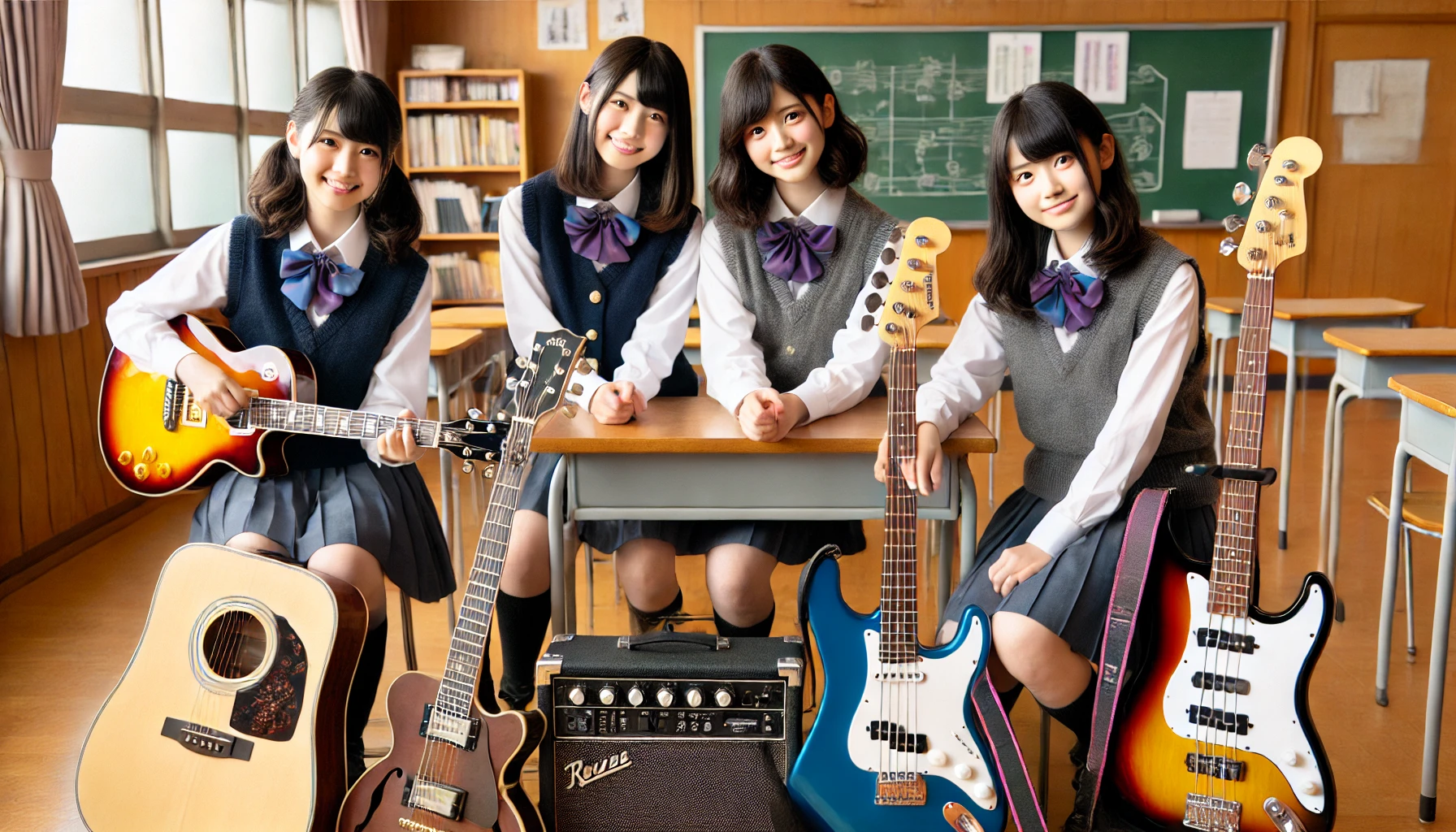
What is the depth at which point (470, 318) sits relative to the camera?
13.7 ft

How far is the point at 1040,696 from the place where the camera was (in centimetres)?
171

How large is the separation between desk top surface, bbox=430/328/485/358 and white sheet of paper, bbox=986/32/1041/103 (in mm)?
3529

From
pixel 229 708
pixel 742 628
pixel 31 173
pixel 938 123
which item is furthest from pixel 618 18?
pixel 229 708

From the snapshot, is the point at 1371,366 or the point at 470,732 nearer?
the point at 470,732

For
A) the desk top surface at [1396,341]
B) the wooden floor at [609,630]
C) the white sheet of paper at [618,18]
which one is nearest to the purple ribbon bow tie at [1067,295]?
the wooden floor at [609,630]

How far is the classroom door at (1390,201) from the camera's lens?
20.0ft

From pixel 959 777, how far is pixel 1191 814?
0.34 metres

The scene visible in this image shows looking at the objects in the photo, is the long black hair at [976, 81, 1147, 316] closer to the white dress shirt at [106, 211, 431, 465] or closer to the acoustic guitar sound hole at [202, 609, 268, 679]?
the white dress shirt at [106, 211, 431, 465]

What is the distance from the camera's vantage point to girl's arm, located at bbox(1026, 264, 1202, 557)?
1.70 meters

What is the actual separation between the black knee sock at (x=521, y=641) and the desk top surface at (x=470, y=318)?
1.95 meters

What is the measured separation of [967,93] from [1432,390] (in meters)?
4.45

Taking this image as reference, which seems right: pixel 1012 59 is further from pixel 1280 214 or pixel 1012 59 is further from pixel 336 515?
pixel 336 515

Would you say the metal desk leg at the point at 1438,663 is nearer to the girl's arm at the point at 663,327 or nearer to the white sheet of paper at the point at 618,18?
the girl's arm at the point at 663,327

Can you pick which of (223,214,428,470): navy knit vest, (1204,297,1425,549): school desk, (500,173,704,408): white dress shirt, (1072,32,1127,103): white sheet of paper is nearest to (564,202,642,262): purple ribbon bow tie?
(500,173,704,408): white dress shirt
